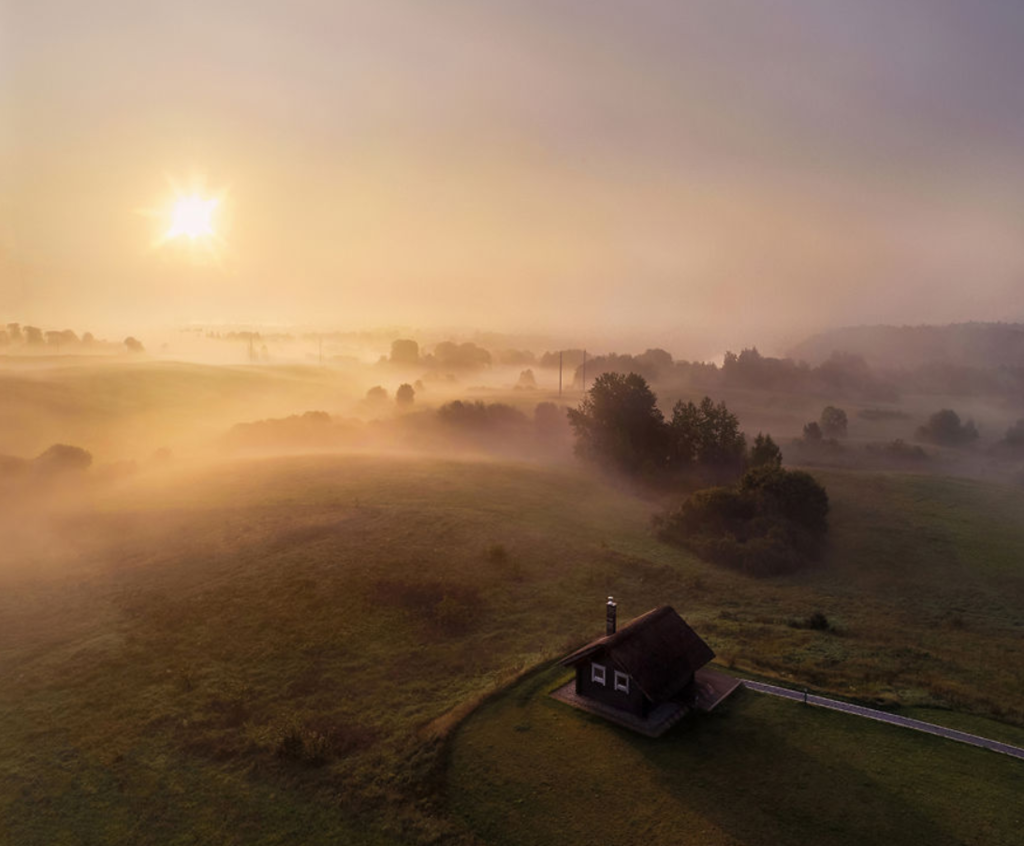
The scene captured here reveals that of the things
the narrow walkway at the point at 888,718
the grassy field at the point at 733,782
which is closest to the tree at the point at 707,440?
the narrow walkway at the point at 888,718

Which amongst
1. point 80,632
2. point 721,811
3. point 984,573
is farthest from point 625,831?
point 984,573

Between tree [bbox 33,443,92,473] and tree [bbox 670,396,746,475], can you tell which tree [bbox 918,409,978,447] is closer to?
tree [bbox 670,396,746,475]

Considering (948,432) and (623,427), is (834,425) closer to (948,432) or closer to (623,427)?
(948,432)

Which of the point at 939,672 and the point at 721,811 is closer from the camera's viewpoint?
the point at 721,811

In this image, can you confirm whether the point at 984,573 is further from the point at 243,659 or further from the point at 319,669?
the point at 243,659

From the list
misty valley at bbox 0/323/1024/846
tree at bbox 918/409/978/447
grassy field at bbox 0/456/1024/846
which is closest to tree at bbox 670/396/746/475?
misty valley at bbox 0/323/1024/846

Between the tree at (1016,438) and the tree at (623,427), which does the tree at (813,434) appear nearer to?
the tree at (1016,438)

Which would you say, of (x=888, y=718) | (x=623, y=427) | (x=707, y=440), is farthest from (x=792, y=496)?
(x=888, y=718)

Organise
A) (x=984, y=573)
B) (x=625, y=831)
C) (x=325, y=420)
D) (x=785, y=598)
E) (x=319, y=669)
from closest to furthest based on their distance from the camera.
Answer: (x=625, y=831)
(x=319, y=669)
(x=785, y=598)
(x=984, y=573)
(x=325, y=420)
